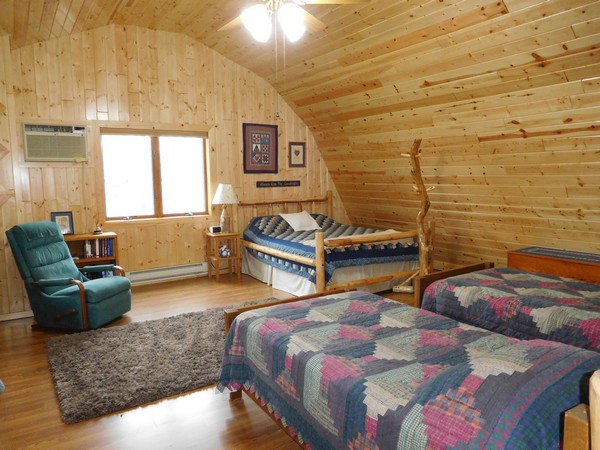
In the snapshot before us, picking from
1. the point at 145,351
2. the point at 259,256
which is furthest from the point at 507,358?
the point at 259,256

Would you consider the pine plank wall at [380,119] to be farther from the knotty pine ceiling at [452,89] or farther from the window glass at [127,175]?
the window glass at [127,175]

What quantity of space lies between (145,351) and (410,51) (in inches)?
131

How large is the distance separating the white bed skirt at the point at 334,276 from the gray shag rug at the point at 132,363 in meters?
1.10

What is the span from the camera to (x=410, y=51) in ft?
12.8

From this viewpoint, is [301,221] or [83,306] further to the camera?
[301,221]

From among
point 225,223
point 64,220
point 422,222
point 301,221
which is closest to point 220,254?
point 225,223

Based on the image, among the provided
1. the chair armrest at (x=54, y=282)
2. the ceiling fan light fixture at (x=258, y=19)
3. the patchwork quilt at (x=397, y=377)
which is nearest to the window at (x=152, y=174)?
the chair armrest at (x=54, y=282)

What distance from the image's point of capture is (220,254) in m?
5.66

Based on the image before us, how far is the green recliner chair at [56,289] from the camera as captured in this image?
382cm

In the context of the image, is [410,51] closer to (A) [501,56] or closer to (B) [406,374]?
(A) [501,56]

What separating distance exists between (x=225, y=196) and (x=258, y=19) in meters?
3.17

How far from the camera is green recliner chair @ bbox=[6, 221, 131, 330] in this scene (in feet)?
12.5

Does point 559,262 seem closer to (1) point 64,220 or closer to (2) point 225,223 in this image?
(2) point 225,223

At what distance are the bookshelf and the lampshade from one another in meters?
1.32
